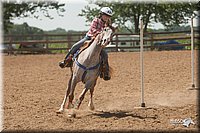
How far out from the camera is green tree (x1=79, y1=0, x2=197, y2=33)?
30.4m

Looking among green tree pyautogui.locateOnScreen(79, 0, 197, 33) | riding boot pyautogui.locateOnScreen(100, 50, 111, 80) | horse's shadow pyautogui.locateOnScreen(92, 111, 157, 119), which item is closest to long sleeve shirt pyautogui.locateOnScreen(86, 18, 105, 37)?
riding boot pyautogui.locateOnScreen(100, 50, 111, 80)

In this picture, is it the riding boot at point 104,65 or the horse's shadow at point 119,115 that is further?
the riding boot at point 104,65

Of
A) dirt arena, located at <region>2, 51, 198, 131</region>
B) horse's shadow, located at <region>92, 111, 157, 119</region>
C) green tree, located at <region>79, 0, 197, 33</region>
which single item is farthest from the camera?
green tree, located at <region>79, 0, 197, 33</region>

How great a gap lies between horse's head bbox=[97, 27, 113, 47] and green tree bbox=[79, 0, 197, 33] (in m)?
23.5

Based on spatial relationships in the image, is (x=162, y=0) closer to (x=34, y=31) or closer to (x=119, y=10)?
(x=119, y=10)

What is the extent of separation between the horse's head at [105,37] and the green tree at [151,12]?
2353 centimetres

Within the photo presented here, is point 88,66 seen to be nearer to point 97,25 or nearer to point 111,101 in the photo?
point 97,25

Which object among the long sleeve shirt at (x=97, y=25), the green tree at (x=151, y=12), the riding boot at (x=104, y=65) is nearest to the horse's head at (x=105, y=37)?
the long sleeve shirt at (x=97, y=25)

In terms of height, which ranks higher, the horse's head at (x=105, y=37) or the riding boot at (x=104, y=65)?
the horse's head at (x=105, y=37)

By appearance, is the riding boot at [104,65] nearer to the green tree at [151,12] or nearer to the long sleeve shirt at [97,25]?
the long sleeve shirt at [97,25]

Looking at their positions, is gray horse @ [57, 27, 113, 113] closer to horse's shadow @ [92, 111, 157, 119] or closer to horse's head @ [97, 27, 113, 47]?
horse's head @ [97, 27, 113, 47]

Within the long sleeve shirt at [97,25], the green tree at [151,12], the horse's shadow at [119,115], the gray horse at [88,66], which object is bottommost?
the horse's shadow at [119,115]

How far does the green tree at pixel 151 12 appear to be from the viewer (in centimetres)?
3041

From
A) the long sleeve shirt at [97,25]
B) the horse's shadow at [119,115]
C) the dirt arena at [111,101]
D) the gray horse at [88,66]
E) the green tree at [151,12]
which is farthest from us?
the green tree at [151,12]
